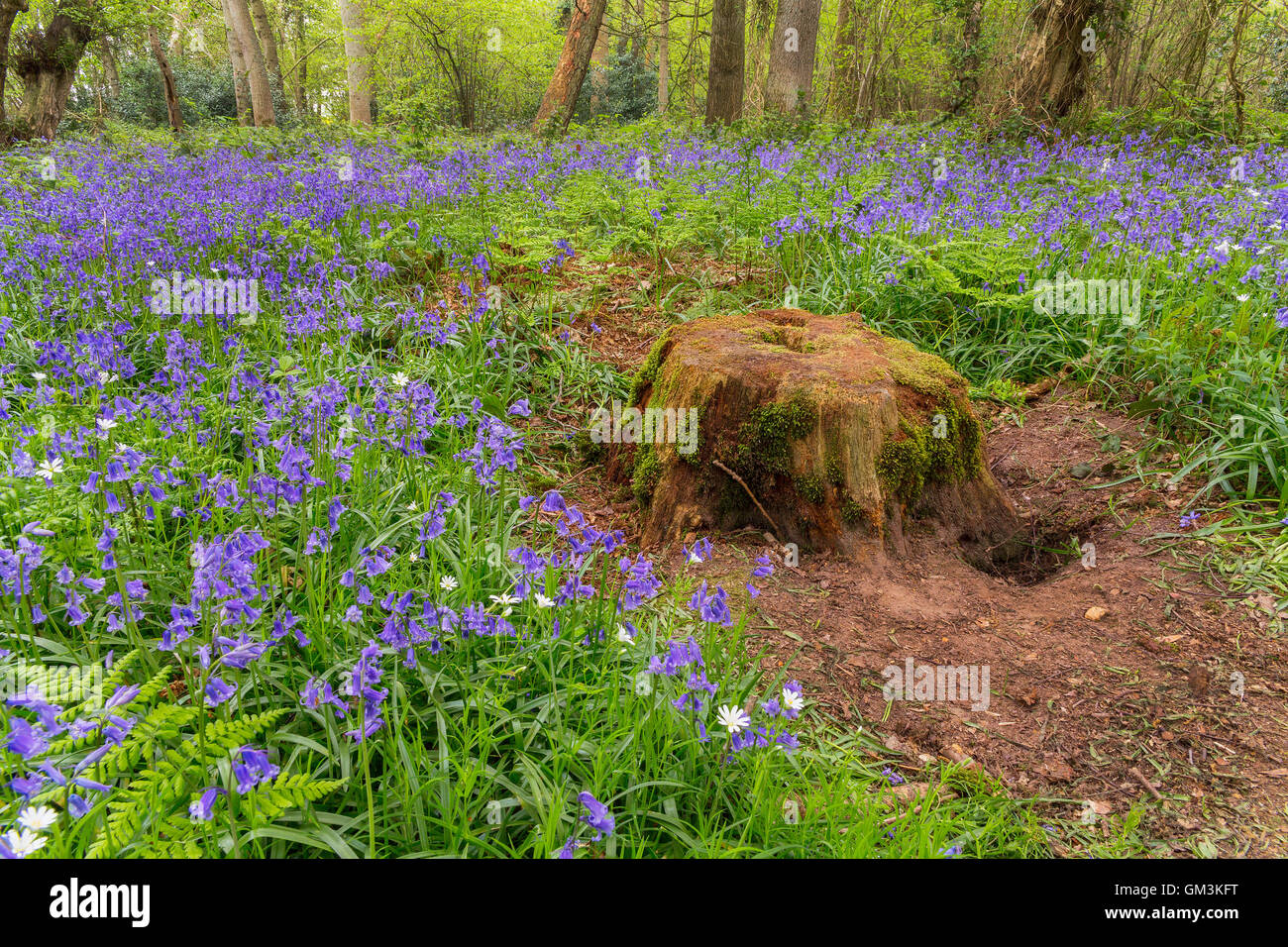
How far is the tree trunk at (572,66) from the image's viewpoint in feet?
41.6

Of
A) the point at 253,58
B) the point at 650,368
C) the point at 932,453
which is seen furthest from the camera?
the point at 253,58

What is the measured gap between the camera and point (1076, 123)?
9805 mm

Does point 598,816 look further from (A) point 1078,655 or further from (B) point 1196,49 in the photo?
(B) point 1196,49

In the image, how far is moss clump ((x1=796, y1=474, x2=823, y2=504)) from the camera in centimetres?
310

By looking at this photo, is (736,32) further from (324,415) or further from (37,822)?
(37,822)

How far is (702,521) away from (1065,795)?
1602mm

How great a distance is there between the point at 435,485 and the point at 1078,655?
8.12 feet

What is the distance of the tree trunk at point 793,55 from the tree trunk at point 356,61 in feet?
27.6

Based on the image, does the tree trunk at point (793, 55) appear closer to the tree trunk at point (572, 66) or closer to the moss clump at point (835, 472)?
the tree trunk at point (572, 66)

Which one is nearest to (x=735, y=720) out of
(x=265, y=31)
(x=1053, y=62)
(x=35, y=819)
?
(x=35, y=819)

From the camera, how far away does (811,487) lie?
3.10m

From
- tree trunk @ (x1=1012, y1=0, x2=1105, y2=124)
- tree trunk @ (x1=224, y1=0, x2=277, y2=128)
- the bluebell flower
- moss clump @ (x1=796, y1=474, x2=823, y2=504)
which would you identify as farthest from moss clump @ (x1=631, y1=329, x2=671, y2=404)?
tree trunk @ (x1=224, y1=0, x2=277, y2=128)

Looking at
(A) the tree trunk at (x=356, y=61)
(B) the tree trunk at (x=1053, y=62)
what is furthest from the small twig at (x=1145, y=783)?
(A) the tree trunk at (x=356, y=61)

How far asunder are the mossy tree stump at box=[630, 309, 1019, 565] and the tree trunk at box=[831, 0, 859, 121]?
515 inches
